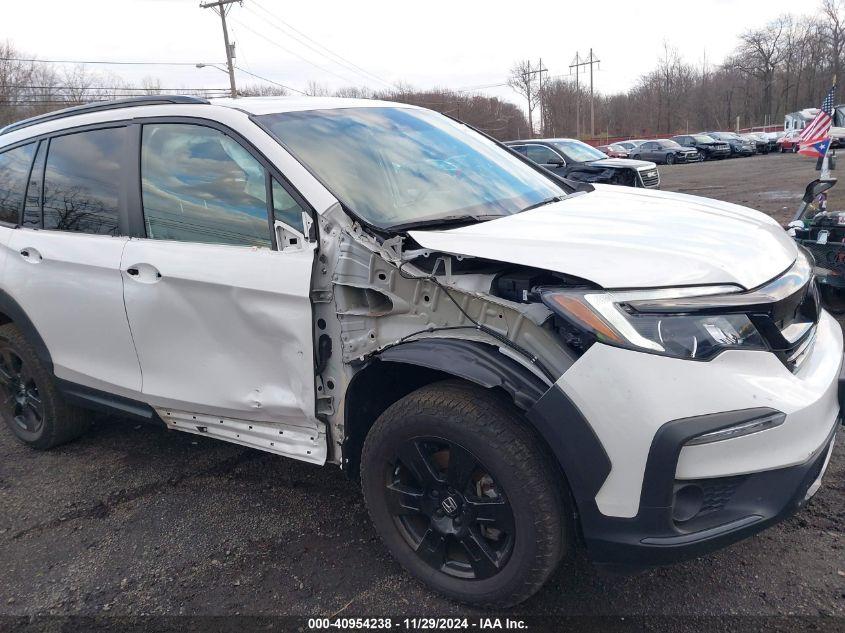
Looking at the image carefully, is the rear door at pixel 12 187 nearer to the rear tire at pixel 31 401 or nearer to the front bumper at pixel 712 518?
the rear tire at pixel 31 401

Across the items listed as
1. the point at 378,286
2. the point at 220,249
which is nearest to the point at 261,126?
the point at 220,249

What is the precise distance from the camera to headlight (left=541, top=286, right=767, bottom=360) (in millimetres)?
1868

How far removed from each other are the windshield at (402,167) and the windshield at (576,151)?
1111 cm

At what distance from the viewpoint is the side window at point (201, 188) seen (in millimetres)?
2666

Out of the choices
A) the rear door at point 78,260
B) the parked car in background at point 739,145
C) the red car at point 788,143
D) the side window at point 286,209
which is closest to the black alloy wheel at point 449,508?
the side window at point 286,209

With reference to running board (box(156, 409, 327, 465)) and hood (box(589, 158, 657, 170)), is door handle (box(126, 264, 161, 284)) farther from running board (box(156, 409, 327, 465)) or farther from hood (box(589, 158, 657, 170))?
hood (box(589, 158, 657, 170))

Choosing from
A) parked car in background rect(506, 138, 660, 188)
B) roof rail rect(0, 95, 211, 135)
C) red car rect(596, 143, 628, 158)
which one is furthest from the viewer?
red car rect(596, 143, 628, 158)

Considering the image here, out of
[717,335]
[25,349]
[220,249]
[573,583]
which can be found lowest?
[573,583]

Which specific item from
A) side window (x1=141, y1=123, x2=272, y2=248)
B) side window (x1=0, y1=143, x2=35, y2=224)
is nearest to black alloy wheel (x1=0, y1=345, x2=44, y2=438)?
side window (x1=0, y1=143, x2=35, y2=224)

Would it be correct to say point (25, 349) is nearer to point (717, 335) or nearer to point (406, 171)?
point (406, 171)

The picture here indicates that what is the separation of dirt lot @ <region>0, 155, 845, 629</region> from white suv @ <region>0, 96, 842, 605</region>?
Answer: 1.29 feet

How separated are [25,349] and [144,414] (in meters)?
1.09

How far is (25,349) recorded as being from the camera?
3.69 meters

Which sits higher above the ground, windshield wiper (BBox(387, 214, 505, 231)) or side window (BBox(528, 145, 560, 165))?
side window (BBox(528, 145, 560, 165))
